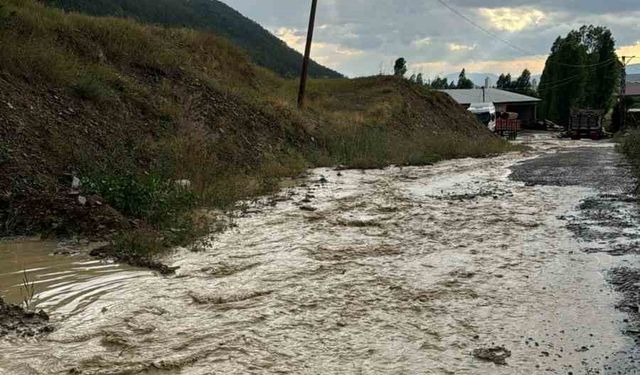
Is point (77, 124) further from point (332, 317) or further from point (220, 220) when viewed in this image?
point (332, 317)

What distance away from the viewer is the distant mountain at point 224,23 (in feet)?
232

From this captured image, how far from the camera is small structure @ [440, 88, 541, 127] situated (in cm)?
6769

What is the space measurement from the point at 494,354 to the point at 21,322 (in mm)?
4222

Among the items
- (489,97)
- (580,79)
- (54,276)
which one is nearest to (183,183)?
(54,276)

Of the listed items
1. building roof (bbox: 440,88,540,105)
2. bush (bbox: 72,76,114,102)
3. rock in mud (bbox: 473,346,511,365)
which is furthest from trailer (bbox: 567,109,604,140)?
rock in mud (bbox: 473,346,511,365)

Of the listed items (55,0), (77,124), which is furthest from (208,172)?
(55,0)

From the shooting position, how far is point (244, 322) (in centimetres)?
576

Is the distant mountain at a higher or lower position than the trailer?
A: higher

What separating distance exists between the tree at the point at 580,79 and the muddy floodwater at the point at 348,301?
205 feet

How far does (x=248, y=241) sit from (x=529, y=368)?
5.25m

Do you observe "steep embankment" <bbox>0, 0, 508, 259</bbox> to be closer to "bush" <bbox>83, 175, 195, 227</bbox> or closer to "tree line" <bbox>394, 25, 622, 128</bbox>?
"bush" <bbox>83, 175, 195, 227</bbox>

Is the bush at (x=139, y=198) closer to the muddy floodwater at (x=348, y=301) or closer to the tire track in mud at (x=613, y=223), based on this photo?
the muddy floodwater at (x=348, y=301)

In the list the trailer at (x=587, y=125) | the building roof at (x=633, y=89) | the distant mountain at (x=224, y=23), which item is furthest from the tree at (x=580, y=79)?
the distant mountain at (x=224, y=23)

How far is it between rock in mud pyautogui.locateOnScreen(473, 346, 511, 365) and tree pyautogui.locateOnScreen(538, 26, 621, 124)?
66953 millimetres
